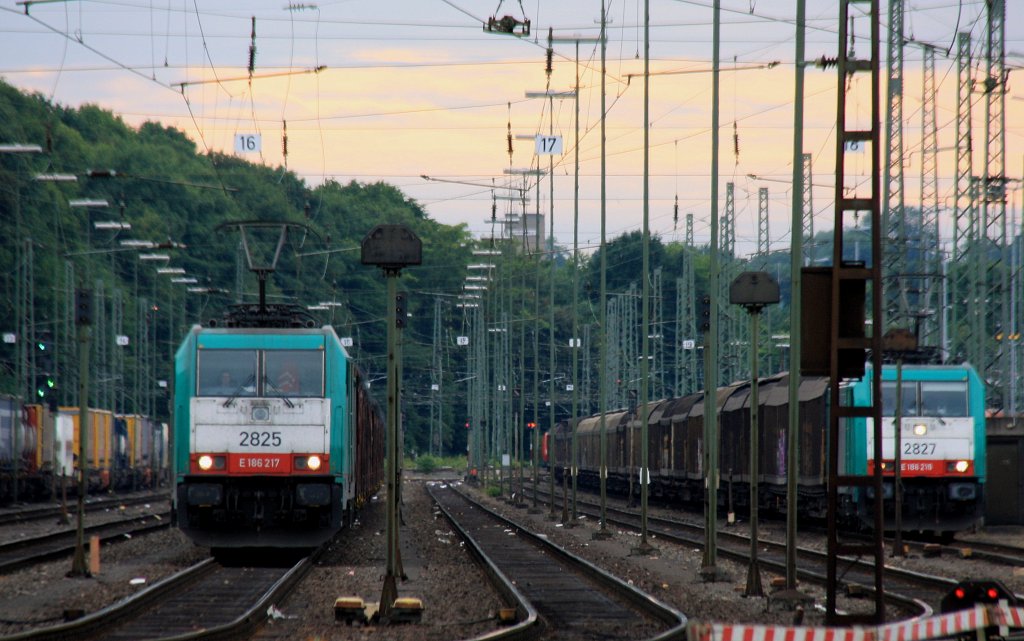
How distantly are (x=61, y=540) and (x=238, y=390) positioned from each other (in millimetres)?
9969

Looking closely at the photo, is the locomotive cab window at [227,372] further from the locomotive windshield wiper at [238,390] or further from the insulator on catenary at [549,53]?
the insulator on catenary at [549,53]

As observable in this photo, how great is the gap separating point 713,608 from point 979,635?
7.35 metres

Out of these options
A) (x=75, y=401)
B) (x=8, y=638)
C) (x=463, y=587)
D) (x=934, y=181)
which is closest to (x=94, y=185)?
(x=75, y=401)

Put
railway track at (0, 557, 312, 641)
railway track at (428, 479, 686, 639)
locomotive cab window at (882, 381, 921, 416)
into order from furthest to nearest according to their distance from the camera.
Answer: locomotive cab window at (882, 381, 921, 416) → railway track at (428, 479, 686, 639) → railway track at (0, 557, 312, 641)

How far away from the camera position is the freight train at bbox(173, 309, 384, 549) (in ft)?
72.0

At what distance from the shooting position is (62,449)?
58.4 meters

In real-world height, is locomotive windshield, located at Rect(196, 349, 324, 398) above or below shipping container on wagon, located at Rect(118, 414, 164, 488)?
above

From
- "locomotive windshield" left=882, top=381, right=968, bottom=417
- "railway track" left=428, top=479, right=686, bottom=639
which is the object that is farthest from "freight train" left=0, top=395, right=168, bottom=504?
"locomotive windshield" left=882, top=381, right=968, bottom=417

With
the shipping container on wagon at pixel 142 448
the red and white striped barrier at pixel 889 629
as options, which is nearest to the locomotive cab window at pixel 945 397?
the red and white striped barrier at pixel 889 629

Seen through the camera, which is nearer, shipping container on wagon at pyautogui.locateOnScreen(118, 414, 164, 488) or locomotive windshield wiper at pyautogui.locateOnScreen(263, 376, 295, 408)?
locomotive windshield wiper at pyautogui.locateOnScreen(263, 376, 295, 408)

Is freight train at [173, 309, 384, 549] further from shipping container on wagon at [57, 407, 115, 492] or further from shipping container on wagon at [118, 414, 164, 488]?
shipping container on wagon at [118, 414, 164, 488]

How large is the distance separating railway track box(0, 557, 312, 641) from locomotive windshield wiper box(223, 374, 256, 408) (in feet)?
7.76

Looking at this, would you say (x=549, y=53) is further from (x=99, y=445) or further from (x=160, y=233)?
(x=160, y=233)

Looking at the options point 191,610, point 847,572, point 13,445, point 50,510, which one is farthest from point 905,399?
point 13,445
